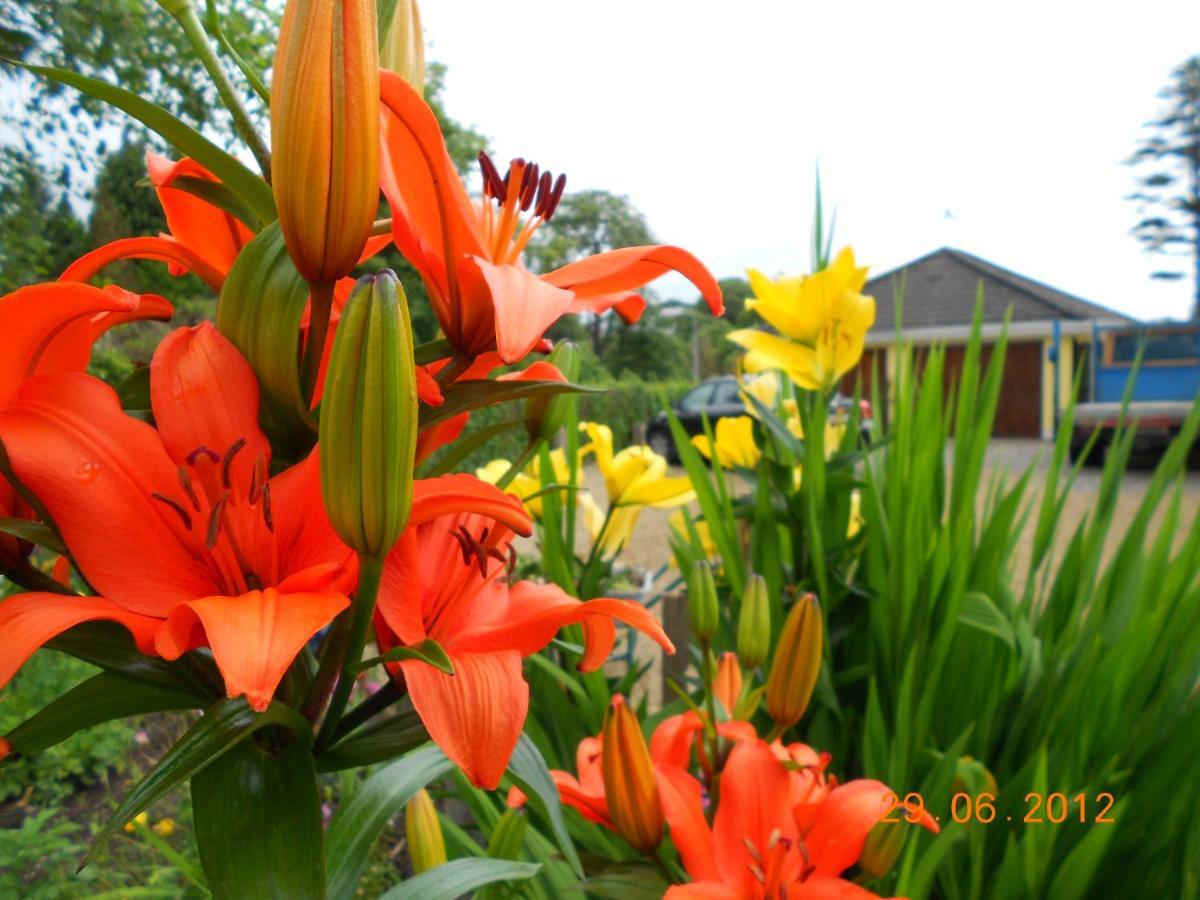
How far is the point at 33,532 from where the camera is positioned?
315mm

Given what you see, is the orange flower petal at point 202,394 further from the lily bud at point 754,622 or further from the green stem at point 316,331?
the lily bud at point 754,622

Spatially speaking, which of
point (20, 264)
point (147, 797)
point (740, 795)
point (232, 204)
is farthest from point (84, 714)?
point (20, 264)

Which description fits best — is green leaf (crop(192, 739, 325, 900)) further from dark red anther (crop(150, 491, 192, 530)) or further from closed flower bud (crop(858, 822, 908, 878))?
closed flower bud (crop(858, 822, 908, 878))

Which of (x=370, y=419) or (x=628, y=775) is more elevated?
(x=370, y=419)

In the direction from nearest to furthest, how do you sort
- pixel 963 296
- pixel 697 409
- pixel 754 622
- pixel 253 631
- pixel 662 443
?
1. pixel 253 631
2. pixel 754 622
3. pixel 697 409
4. pixel 662 443
5. pixel 963 296

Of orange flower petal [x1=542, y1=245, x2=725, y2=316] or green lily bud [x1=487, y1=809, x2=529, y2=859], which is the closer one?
orange flower petal [x1=542, y1=245, x2=725, y2=316]

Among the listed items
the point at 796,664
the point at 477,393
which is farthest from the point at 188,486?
the point at 796,664

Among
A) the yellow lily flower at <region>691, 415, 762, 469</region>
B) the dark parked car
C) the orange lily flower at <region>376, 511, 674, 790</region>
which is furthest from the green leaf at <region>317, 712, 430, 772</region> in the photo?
the dark parked car

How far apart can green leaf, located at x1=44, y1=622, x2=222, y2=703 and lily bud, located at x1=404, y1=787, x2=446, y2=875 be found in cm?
28

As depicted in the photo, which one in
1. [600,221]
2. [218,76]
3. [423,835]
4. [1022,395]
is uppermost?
[600,221]

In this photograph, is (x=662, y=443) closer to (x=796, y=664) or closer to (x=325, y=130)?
(x=796, y=664)

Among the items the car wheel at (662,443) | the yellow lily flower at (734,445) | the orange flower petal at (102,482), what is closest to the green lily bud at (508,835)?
the orange flower petal at (102,482)

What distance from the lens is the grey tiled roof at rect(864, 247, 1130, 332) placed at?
14875 millimetres

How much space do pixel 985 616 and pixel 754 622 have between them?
45cm
